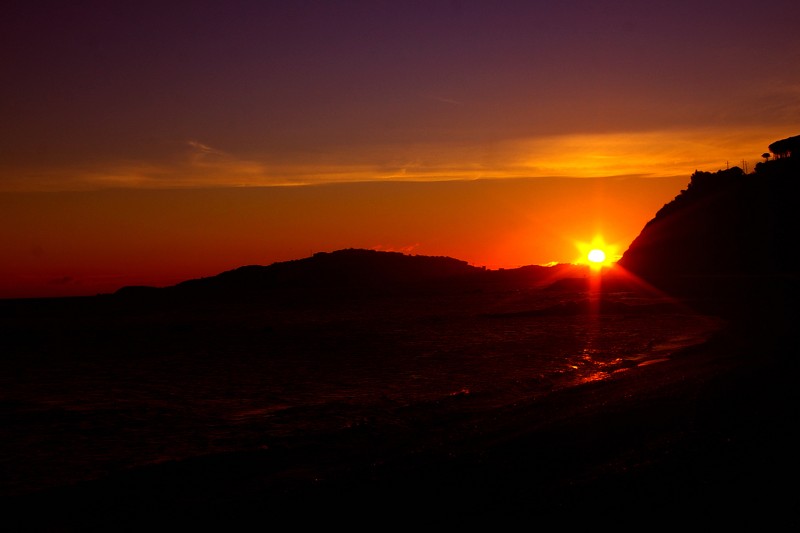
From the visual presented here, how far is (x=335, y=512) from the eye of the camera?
848 cm

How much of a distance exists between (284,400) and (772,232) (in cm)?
7555

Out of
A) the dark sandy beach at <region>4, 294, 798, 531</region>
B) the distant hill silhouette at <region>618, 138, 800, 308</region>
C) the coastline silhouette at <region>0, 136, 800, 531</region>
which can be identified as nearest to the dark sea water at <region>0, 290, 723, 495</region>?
the coastline silhouette at <region>0, 136, 800, 531</region>

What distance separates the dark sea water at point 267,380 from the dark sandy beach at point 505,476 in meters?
1.54

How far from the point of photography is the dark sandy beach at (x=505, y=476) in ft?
25.9

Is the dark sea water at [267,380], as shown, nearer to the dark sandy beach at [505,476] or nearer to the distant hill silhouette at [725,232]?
the dark sandy beach at [505,476]

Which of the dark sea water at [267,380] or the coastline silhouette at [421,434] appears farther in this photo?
the dark sea water at [267,380]

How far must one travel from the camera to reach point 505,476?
955 cm

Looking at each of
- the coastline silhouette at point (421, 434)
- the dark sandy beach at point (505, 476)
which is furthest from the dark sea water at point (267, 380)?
the dark sandy beach at point (505, 476)

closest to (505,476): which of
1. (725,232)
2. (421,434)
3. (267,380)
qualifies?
(421,434)

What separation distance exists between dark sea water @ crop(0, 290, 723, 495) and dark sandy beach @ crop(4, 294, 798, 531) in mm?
1544

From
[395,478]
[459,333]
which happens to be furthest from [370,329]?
[395,478]

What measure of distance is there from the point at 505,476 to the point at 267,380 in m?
16.1

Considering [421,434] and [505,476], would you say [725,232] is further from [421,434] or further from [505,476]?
→ [505,476]

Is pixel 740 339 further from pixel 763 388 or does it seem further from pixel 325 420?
pixel 325 420
